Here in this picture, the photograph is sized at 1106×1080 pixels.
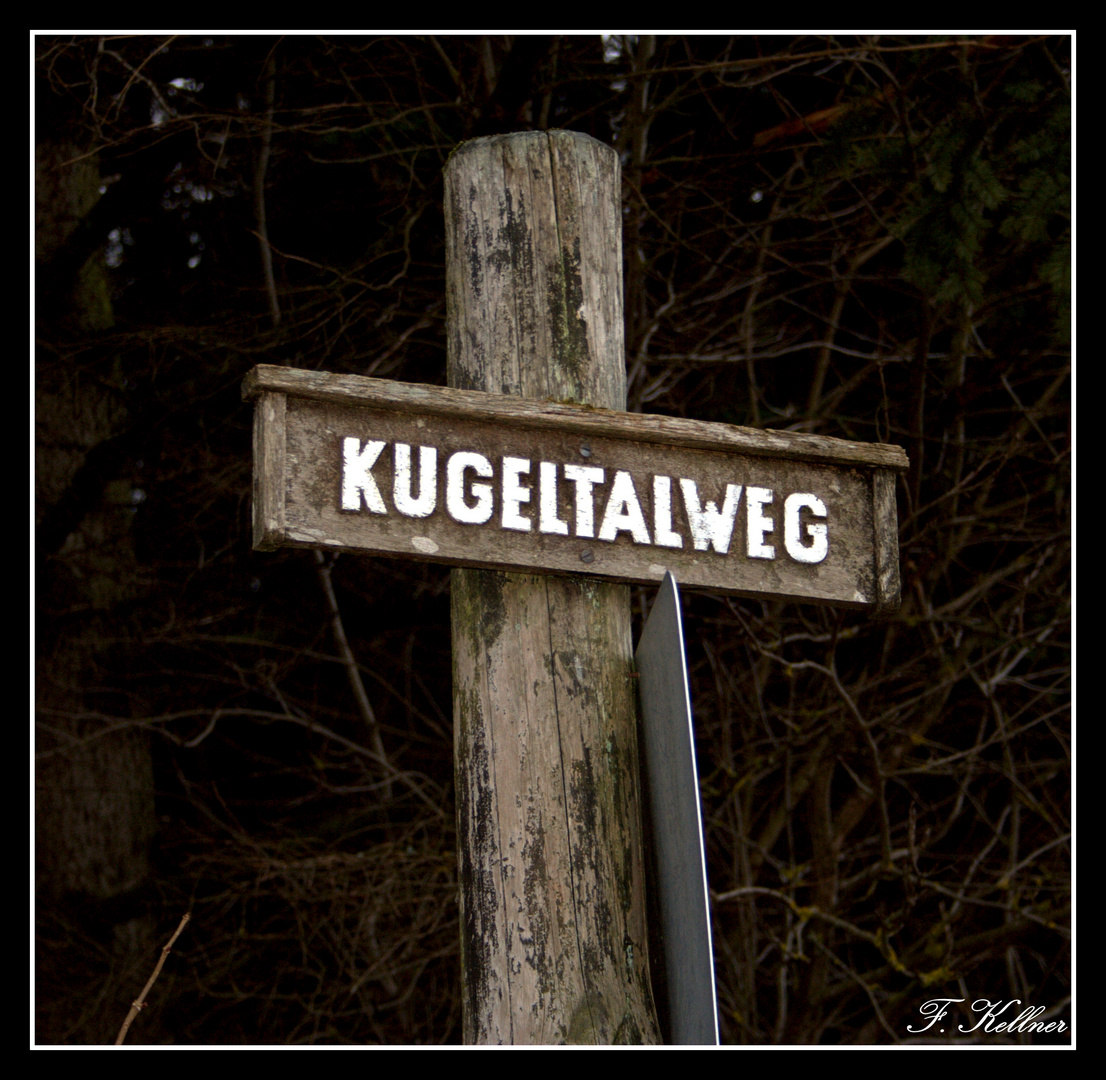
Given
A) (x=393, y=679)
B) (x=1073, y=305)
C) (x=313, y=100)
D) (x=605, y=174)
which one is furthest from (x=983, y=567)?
(x=605, y=174)

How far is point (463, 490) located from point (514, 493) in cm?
7

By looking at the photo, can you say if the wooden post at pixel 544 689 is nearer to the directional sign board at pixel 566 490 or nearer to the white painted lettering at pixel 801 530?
the directional sign board at pixel 566 490

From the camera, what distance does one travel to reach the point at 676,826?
1587mm

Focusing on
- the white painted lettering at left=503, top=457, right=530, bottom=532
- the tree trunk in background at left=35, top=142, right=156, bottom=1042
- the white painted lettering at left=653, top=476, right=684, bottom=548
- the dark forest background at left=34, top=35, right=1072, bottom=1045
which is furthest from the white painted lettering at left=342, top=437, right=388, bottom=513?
the tree trunk in background at left=35, top=142, right=156, bottom=1042

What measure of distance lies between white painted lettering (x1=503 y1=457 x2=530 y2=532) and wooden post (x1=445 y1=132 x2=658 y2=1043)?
78mm

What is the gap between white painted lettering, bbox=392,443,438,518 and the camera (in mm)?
1664

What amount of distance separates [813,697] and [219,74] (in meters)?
3.39

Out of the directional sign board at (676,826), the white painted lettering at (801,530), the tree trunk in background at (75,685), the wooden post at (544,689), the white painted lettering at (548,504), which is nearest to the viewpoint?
the directional sign board at (676,826)

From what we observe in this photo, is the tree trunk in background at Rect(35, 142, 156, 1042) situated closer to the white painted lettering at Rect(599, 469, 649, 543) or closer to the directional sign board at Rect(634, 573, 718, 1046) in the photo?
the white painted lettering at Rect(599, 469, 649, 543)

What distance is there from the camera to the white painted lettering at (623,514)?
1.73 metres

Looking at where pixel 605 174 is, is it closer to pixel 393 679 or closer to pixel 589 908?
pixel 589 908

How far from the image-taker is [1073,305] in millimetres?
3164

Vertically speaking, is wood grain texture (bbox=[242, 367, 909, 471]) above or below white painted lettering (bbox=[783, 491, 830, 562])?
above

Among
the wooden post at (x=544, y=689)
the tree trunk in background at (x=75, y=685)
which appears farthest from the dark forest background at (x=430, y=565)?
the wooden post at (x=544, y=689)
